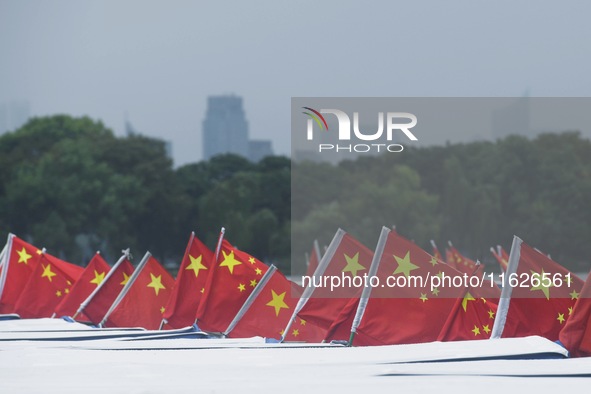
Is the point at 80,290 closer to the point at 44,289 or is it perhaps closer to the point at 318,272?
the point at 44,289

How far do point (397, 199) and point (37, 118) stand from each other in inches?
979

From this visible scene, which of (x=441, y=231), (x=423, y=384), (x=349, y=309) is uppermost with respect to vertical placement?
(x=423, y=384)

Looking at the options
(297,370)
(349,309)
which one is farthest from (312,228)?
(297,370)

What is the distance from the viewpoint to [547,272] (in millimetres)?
16594

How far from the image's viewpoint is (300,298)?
1922 centimetres

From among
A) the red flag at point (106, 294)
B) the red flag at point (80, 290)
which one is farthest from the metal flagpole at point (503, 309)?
the red flag at point (80, 290)

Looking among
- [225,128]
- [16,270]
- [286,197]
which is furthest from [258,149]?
[16,270]

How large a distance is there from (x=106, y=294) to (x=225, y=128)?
509 feet

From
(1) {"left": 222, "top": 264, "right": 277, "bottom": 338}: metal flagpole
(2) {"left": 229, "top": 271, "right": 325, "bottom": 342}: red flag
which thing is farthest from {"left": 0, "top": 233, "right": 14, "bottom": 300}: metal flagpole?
(2) {"left": 229, "top": 271, "right": 325, "bottom": 342}: red flag

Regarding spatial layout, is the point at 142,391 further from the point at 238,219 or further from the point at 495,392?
the point at 238,219

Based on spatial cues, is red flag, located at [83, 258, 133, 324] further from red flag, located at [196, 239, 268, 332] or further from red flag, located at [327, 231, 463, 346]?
red flag, located at [327, 231, 463, 346]

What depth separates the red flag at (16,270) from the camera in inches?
1133

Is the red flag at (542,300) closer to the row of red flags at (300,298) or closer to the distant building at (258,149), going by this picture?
A: the row of red flags at (300,298)

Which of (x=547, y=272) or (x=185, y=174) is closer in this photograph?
(x=547, y=272)
